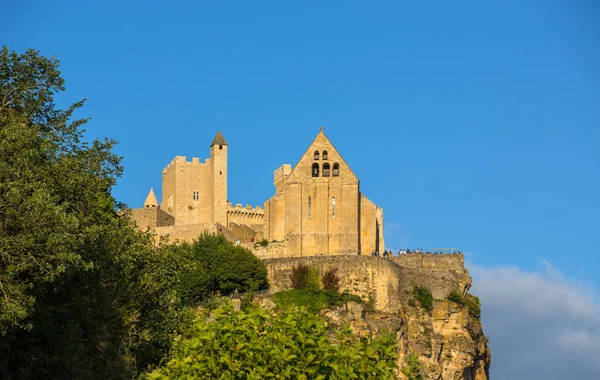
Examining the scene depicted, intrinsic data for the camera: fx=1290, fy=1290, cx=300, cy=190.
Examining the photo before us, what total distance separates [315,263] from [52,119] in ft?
119

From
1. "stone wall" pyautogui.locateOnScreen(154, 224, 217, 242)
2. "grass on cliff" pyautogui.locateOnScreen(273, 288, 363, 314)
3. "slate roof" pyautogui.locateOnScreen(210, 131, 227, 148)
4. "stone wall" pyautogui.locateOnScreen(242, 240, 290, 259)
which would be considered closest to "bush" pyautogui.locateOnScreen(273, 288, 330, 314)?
"grass on cliff" pyautogui.locateOnScreen(273, 288, 363, 314)

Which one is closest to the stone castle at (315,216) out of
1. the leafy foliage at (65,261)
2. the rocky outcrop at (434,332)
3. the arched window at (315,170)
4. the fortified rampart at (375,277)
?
the arched window at (315,170)

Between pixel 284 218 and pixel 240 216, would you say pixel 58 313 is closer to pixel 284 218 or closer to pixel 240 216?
pixel 284 218

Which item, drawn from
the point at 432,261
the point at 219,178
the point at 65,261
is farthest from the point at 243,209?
the point at 65,261

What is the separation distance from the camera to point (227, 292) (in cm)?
8469

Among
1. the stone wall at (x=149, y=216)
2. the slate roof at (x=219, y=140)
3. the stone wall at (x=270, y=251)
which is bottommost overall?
the stone wall at (x=270, y=251)

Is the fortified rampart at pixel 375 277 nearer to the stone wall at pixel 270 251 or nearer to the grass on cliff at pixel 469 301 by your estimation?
the grass on cliff at pixel 469 301

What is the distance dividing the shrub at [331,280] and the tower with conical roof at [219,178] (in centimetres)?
2360

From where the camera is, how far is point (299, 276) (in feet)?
277

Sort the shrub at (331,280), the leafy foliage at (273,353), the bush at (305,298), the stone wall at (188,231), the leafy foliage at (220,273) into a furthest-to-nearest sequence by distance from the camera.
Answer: the stone wall at (188,231)
the shrub at (331,280)
the leafy foliage at (220,273)
the bush at (305,298)
the leafy foliage at (273,353)

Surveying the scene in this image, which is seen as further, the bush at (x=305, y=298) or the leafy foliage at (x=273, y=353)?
the bush at (x=305, y=298)

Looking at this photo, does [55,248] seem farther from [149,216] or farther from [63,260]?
[149,216]

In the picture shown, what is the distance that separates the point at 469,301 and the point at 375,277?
890 centimetres

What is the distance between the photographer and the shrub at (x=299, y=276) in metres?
84.1
